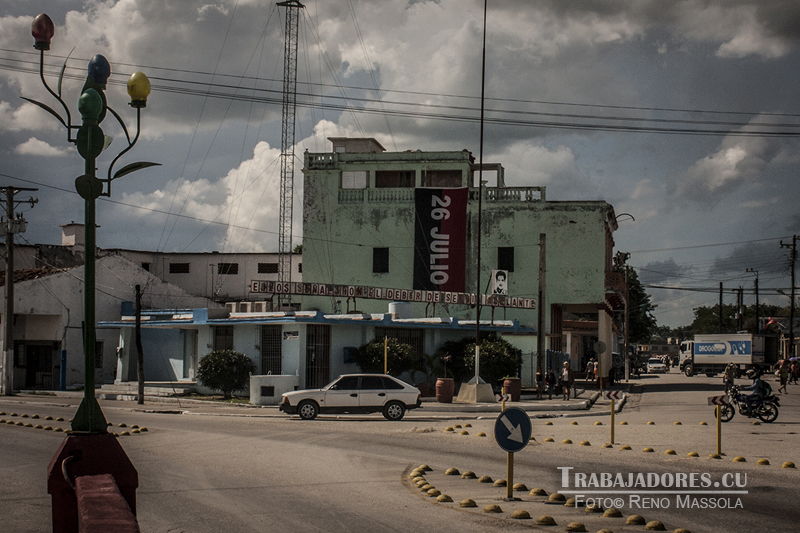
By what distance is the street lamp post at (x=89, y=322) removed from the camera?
23.4 feet

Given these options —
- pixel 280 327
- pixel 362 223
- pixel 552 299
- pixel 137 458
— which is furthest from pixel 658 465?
pixel 362 223

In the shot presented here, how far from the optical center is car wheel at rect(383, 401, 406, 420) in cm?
2447

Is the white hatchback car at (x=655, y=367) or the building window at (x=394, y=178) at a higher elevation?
the building window at (x=394, y=178)

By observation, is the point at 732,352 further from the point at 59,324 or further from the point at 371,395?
the point at 59,324

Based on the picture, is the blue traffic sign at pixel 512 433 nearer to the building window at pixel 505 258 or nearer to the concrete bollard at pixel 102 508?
the concrete bollard at pixel 102 508

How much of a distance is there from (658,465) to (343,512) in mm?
6730

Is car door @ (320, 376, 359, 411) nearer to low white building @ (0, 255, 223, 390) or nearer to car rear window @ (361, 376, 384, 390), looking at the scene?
car rear window @ (361, 376, 384, 390)

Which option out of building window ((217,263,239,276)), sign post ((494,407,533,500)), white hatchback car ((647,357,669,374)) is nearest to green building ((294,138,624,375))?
building window ((217,263,239,276))

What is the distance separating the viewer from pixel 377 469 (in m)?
13.6

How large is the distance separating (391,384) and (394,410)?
0.80m

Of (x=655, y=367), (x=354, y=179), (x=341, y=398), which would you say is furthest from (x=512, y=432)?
(x=655, y=367)

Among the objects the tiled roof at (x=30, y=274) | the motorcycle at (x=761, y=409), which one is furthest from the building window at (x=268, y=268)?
the motorcycle at (x=761, y=409)

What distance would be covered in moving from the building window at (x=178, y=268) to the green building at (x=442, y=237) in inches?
635

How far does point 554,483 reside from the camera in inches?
481
